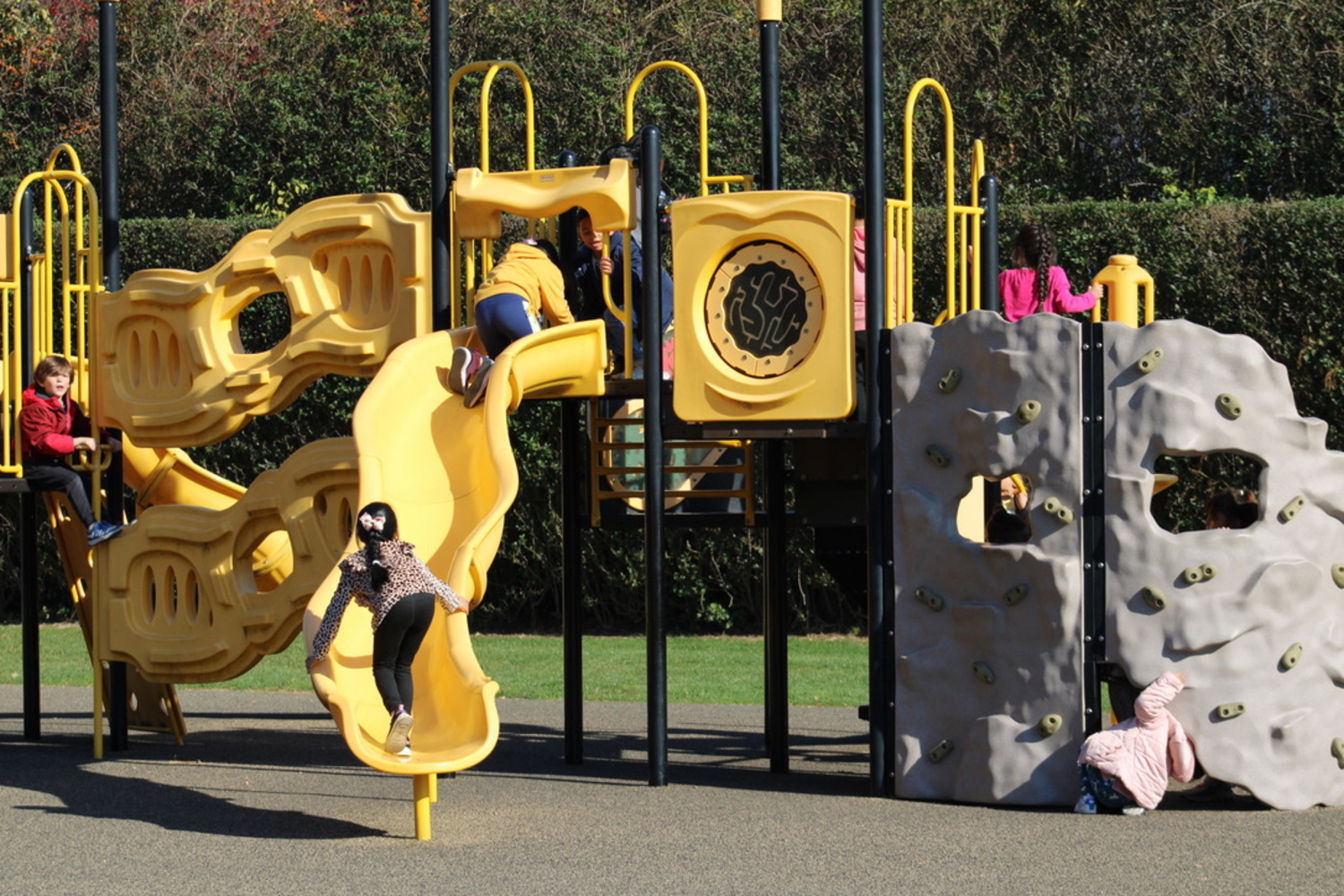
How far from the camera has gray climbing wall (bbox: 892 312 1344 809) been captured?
827 cm

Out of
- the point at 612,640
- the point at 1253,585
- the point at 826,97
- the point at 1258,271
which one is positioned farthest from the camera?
the point at 826,97

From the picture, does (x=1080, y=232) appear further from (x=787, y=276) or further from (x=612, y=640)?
(x=787, y=276)

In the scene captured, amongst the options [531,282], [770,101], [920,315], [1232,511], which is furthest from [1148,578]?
[920,315]

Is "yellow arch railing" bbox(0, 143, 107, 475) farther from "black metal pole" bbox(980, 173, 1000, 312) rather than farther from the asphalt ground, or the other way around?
"black metal pole" bbox(980, 173, 1000, 312)

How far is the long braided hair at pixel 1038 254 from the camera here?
9688 mm

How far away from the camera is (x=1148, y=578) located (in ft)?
27.2

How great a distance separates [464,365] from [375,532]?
53.5 inches

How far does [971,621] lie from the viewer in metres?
8.56

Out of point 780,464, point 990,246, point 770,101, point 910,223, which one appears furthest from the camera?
point 990,246

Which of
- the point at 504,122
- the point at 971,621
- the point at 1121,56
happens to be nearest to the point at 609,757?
the point at 971,621

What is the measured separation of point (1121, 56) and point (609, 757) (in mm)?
10970

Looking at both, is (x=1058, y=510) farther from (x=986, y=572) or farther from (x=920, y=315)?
(x=920, y=315)

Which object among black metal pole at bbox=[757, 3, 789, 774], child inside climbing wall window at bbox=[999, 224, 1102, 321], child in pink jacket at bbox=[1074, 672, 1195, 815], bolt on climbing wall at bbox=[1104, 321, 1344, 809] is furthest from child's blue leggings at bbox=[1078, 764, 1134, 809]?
child inside climbing wall window at bbox=[999, 224, 1102, 321]

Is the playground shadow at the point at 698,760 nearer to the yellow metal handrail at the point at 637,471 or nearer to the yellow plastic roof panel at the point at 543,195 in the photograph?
the yellow metal handrail at the point at 637,471
